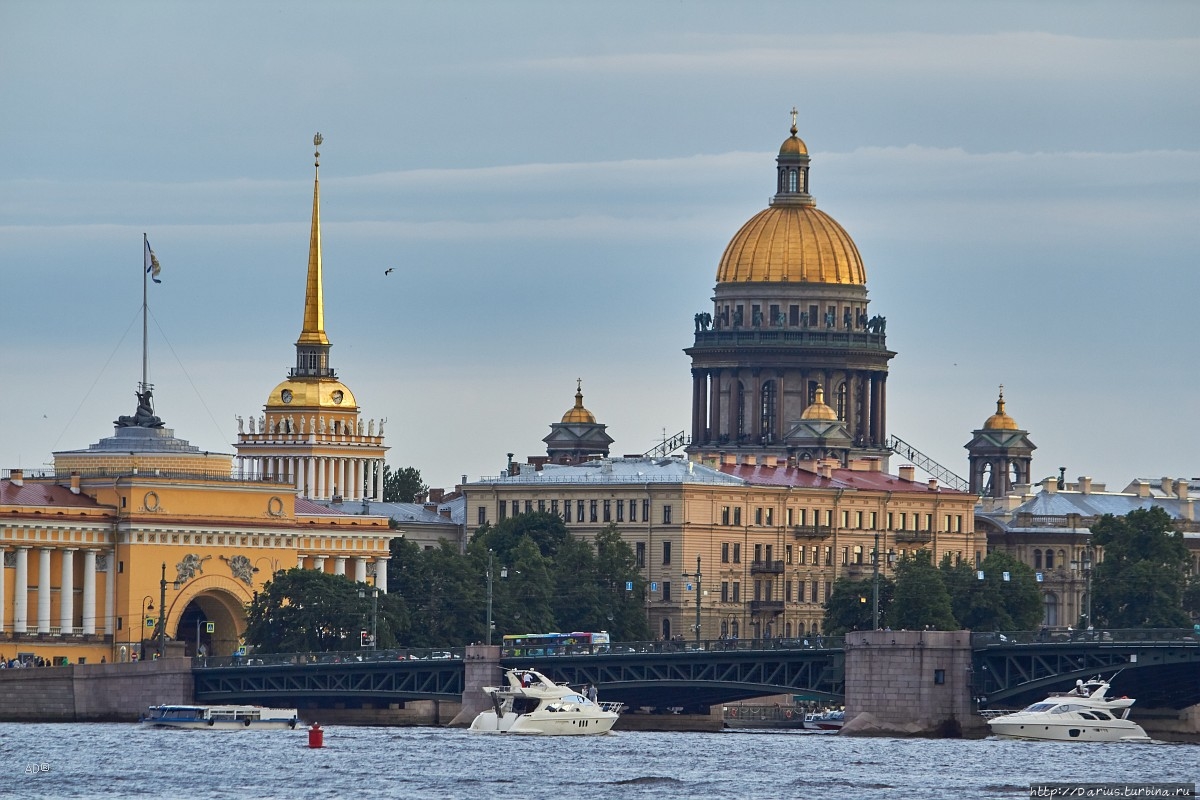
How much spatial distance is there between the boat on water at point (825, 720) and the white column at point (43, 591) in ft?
83.5

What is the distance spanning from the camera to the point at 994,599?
178250 millimetres

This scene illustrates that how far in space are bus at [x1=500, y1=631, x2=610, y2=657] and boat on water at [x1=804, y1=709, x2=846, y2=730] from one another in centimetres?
800

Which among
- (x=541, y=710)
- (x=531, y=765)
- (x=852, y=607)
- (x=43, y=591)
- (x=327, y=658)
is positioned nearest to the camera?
(x=531, y=765)

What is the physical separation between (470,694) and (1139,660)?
20.6 m

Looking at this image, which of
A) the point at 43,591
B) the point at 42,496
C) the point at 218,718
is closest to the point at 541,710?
the point at 218,718

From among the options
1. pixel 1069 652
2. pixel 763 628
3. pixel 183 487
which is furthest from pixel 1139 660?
pixel 763 628

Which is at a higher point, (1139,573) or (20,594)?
(1139,573)

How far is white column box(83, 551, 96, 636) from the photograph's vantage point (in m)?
168

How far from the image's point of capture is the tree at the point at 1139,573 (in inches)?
7229

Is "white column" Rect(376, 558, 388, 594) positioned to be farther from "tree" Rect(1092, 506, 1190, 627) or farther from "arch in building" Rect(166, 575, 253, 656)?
"tree" Rect(1092, 506, 1190, 627)

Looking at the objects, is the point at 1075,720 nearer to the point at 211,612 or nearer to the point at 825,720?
the point at 825,720

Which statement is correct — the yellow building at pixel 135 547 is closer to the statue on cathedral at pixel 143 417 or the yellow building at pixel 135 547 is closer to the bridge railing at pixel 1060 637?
the statue on cathedral at pixel 143 417

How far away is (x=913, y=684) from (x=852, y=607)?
37.0 metres

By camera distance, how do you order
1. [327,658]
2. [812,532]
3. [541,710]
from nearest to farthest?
[541,710]
[327,658]
[812,532]
